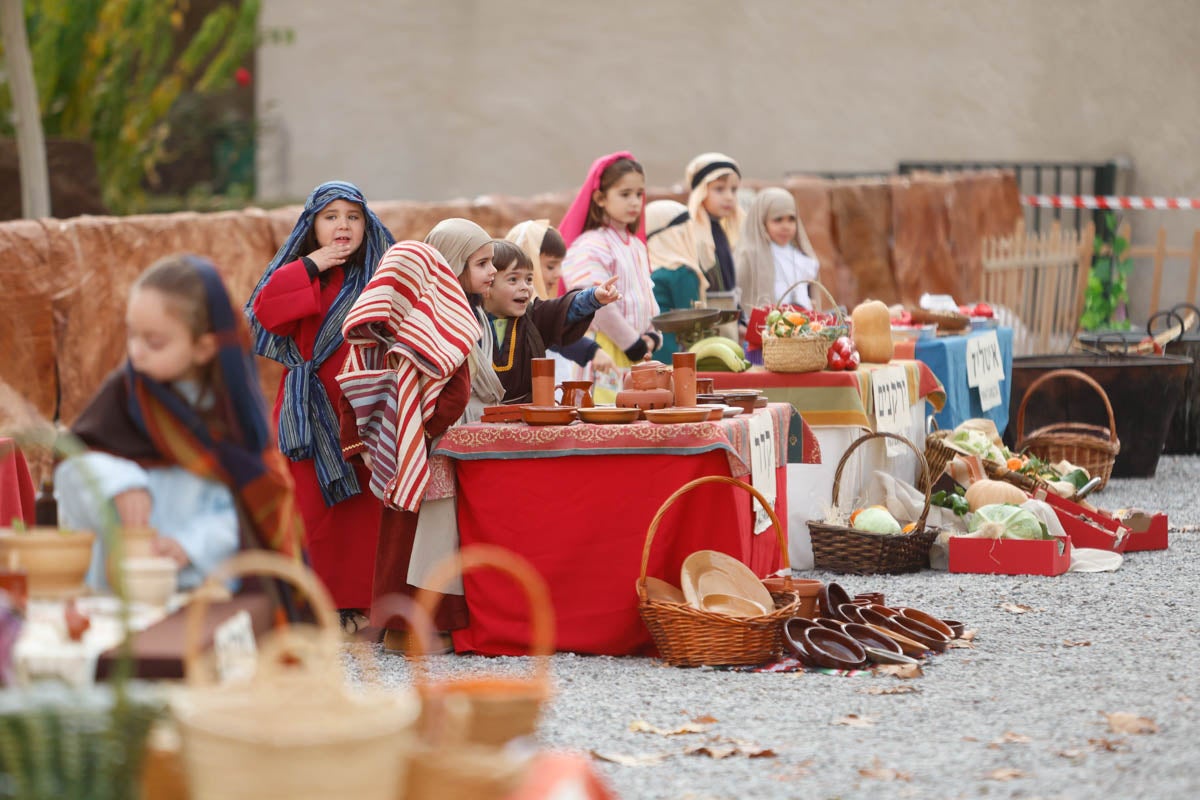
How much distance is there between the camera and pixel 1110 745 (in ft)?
13.8

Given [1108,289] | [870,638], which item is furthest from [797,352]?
[1108,289]

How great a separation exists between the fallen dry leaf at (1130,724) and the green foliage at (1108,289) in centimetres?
805

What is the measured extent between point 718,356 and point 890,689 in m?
2.47

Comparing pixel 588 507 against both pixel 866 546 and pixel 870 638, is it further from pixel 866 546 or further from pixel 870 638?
pixel 866 546

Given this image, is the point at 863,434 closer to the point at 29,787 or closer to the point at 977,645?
the point at 977,645

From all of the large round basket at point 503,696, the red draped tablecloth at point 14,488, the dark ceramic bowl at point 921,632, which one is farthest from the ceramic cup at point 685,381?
the large round basket at point 503,696

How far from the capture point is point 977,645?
5492 mm

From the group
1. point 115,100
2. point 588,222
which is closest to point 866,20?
point 115,100

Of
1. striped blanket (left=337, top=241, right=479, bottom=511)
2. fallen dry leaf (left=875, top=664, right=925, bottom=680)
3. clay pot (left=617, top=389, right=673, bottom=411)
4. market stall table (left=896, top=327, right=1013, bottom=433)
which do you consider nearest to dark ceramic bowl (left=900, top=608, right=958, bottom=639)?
fallen dry leaf (left=875, top=664, right=925, bottom=680)

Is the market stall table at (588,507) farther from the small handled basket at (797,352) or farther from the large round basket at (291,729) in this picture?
the large round basket at (291,729)

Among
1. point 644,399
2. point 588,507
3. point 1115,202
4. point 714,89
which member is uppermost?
point 714,89

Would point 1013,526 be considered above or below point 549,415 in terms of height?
below

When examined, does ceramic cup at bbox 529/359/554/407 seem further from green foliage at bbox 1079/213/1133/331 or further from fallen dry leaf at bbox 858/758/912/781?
green foliage at bbox 1079/213/1133/331

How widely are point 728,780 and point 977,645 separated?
1774 millimetres
